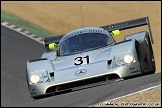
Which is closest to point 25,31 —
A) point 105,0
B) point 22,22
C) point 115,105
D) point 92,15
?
point 22,22

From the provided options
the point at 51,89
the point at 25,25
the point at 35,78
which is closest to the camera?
the point at 51,89

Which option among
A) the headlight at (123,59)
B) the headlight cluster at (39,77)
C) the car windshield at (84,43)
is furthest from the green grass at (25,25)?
the headlight at (123,59)

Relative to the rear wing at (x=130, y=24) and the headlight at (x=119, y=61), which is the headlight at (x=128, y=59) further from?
the rear wing at (x=130, y=24)

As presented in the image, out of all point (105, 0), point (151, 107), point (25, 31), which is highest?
point (105, 0)

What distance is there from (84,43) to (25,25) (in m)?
11.1

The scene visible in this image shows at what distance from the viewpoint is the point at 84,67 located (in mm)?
10336

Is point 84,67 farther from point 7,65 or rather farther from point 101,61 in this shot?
point 7,65

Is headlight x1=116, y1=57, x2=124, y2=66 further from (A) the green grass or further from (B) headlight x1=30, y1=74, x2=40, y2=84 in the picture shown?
(A) the green grass

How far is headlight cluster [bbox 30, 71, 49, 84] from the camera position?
10.5 metres

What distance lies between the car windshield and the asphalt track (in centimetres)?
142

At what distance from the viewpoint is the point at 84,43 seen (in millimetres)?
11898

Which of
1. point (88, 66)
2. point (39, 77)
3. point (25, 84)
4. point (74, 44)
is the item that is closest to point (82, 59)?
point (88, 66)

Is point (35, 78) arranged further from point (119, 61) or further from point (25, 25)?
point (25, 25)

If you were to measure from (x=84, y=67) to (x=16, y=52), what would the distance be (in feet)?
28.3
